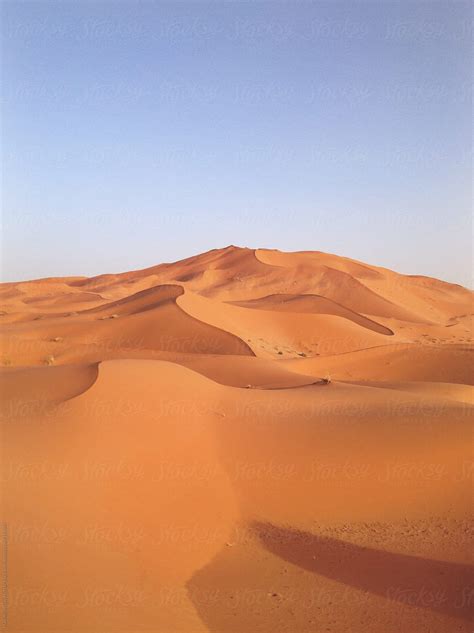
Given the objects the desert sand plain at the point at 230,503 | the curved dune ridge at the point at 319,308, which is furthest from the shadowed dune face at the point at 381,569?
the curved dune ridge at the point at 319,308

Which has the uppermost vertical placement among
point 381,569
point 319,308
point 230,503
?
point 319,308

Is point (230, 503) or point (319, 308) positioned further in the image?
point (319, 308)

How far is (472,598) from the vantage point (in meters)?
4.61

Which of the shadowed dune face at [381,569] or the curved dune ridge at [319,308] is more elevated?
the curved dune ridge at [319,308]

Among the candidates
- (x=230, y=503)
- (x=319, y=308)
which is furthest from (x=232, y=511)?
(x=319, y=308)

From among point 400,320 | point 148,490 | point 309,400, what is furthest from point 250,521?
point 400,320

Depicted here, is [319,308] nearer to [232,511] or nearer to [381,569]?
[232,511]

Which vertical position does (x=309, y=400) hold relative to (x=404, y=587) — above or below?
above

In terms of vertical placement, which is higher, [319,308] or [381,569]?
[319,308]

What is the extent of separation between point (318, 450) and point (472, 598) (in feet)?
9.81

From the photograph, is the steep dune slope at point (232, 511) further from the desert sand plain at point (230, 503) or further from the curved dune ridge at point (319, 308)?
the curved dune ridge at point (319, 308)

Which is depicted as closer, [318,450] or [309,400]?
[318,450]

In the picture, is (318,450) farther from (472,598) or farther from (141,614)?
(141,614)

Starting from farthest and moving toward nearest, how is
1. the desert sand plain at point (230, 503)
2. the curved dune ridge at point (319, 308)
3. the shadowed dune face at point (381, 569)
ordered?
the curved dune ridge at point (319, 308)
the shadowed dune face at point (381, 569)
the desert sand plain at point (230, 503)
